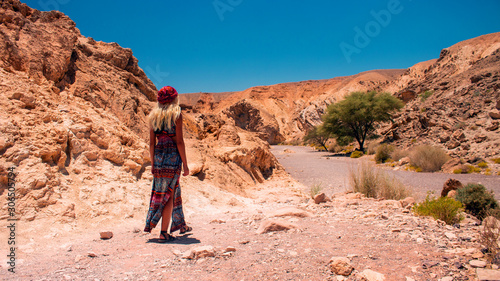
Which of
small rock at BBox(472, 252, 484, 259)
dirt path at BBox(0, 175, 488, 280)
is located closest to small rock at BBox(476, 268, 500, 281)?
dirt path at BBox(0, 175, 488, 280)

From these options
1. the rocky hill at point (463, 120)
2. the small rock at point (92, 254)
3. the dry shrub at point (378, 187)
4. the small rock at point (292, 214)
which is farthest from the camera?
the rocky hill at point (463, 120)

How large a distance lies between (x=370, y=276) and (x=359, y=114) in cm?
2574

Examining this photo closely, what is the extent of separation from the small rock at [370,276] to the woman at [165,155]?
6.58ft

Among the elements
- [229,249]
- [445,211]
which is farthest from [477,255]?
[229,249]

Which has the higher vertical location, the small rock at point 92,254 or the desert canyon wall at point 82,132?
the desert canyon wall at point 82,132

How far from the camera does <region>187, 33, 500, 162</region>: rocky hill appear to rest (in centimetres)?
1545

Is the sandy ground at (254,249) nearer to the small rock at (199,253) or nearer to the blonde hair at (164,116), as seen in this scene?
the small rock at (199,253)

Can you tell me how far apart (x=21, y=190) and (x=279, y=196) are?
5.44 meters

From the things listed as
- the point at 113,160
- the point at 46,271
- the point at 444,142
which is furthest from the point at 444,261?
the point at 444,142

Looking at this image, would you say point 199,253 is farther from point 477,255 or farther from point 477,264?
point 477,255

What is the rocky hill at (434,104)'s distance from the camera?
50.7 feet

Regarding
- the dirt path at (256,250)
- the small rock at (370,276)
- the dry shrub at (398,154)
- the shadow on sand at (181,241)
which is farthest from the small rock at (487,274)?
the dry shrub at (398,154)

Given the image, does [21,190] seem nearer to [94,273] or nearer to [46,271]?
[46,271]

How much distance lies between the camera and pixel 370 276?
2.16 m
